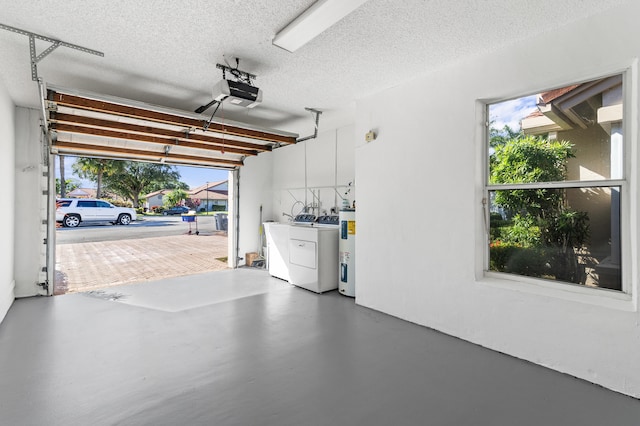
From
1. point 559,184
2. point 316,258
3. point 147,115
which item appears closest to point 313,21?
point 559,184

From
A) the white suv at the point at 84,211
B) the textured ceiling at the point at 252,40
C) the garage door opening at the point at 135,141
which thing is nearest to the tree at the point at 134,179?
the white suv at the point at 84,211

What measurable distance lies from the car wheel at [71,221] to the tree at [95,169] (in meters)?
5.97

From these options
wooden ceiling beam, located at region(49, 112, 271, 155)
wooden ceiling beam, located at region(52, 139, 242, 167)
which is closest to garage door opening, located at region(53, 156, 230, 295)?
wooden ceiling beam, located at region(52, 139, 242, 167)

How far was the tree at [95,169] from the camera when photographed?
59.2 ft

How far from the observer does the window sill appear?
7.02ft

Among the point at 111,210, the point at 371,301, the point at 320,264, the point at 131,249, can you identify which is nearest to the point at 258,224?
the point at 320,264

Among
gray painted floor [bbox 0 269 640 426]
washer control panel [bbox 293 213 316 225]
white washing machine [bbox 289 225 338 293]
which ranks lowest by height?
gray painted floor [bbox 0 269 640 426]

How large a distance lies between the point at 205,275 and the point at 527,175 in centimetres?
520

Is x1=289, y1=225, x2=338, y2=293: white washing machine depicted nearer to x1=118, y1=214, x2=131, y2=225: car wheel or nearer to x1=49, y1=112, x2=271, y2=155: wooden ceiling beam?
x1=49, y1=112, x2=271, y2=155: wooden ceiling beam

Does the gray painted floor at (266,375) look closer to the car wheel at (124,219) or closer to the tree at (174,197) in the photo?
the car wheel at (124,219)

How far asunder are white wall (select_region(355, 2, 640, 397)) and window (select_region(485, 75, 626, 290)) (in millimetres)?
142

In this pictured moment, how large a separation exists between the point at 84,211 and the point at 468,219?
15930 millimetres

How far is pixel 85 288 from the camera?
4785mm

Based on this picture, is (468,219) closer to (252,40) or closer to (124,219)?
(252,40)
